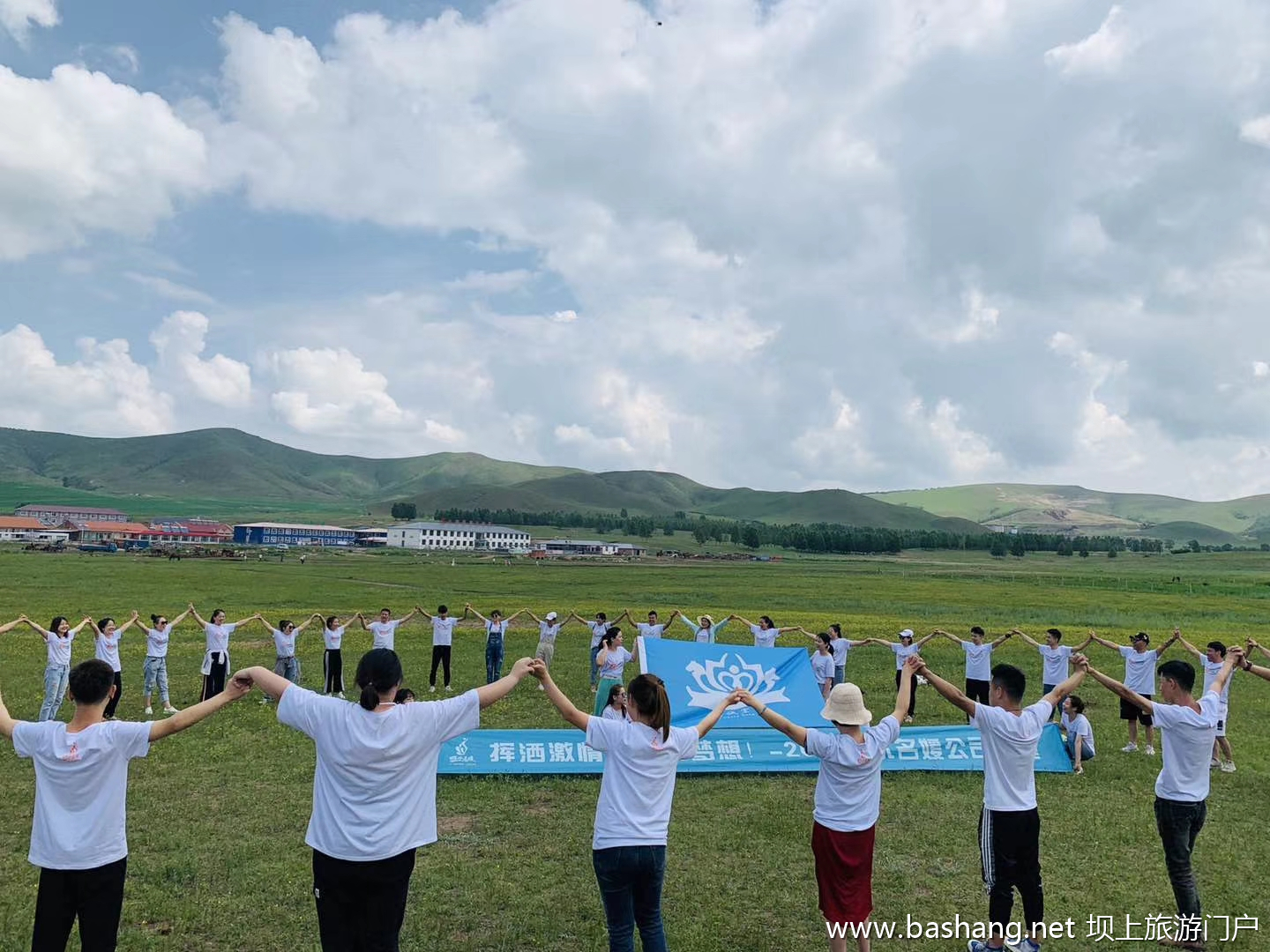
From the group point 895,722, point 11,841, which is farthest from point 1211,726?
point 11,841

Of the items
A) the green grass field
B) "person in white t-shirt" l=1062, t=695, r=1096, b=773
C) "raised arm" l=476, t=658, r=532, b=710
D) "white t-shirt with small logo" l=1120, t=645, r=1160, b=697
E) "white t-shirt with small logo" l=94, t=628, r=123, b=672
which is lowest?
the green grass field

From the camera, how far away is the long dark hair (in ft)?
17.6

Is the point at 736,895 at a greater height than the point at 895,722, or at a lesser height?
lesser

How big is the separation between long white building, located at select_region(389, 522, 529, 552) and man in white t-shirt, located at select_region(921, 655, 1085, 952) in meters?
170

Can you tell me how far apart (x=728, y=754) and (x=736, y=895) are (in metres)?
5.27

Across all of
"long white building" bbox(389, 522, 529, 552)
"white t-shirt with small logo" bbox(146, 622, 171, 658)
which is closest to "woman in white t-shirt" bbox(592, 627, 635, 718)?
"white t-shirt with small logo" bbox(146, 622, 171, 658)

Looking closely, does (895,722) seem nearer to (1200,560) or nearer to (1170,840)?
(1170,840)

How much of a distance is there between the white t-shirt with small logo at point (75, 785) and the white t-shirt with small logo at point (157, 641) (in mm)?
14045

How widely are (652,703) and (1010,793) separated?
392cm

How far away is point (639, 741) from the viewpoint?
6.13m

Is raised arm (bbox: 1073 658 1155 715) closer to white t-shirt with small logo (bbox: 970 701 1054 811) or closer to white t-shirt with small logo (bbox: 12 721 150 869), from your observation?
white t-shirt with small logo (bbox: 970 701 1054 811)

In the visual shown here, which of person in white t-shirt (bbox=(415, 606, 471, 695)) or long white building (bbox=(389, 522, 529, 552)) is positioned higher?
person in white t-shirt (bbox=(415, 606, 471, 695))

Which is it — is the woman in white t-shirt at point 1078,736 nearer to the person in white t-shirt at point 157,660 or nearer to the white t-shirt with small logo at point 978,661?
the white t-shirt with small logo at point 978,661

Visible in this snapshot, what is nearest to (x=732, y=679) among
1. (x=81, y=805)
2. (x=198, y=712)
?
(x=198, y=712)
